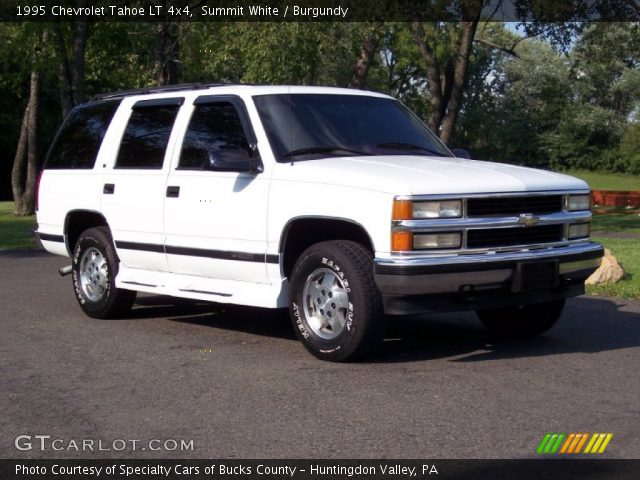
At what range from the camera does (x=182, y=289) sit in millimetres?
8734

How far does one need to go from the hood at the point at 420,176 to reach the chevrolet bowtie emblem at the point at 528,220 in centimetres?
18

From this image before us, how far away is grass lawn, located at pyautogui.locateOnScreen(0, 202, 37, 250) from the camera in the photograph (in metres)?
19.0

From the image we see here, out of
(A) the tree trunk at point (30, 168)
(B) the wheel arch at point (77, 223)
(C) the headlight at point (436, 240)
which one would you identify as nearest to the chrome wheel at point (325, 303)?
(C) the headlight at point (436, 240)

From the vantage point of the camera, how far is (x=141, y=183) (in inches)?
357

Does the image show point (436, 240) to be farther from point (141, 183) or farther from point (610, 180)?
point (610, 180)

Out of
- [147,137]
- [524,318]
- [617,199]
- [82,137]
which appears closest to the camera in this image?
A: [524,318]

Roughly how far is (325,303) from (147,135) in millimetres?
2731

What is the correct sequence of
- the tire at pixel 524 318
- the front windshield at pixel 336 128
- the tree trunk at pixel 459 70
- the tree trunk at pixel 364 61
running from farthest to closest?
the tree trunk at pixel 364 61 < the tree trunk at pixel 459 70 < the tire at pixel 524 318 < the front windshield at pixel 336 128

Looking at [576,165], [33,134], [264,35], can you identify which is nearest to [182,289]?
[264,35]

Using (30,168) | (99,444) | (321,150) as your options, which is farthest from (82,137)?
(30,168)

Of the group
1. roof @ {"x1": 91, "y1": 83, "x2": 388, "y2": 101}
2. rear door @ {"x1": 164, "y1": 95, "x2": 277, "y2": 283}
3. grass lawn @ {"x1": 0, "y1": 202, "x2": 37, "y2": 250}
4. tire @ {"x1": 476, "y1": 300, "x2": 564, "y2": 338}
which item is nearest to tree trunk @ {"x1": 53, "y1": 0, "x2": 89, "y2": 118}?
grass lawn @ {"x1": 0, "y1": 202, "x2": 37, "y2": 250}

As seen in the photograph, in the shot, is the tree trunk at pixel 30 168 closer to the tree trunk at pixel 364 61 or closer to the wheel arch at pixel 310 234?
the tree trunk at pixel 364 61

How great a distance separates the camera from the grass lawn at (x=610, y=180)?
2376 inches

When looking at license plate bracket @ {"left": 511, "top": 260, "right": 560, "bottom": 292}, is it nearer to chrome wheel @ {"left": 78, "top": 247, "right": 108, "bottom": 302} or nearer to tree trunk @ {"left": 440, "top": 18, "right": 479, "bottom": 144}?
chrome wheel @ {"left": 78, "top": 247, "right": 108, "bottom": 302}
